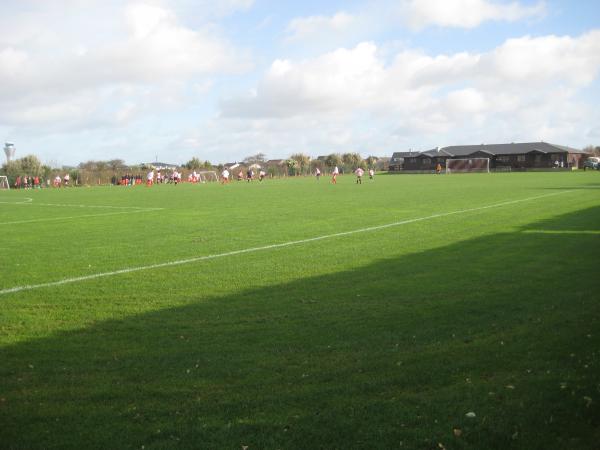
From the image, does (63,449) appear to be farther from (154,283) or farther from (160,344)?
(154,283)

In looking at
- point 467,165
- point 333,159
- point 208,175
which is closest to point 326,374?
point 208,175

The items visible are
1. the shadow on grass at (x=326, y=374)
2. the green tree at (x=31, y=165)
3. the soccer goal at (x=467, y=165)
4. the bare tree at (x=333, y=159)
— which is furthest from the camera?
the bare tree at (x=333, y=159)

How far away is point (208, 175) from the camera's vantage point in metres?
92.3

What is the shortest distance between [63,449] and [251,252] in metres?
8.33

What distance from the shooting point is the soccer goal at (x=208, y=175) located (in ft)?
291

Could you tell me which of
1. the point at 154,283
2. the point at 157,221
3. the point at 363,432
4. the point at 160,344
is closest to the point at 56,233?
the point at 157,221

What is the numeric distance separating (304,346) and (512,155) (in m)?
114

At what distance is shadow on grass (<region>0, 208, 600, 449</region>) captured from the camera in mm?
3988

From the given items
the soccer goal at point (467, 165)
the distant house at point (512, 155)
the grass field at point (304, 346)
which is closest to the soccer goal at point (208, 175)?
the soccer goal at point (467, 165)

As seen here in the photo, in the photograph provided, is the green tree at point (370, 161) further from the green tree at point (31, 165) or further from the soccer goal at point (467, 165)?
the green tree at point (31, 165)

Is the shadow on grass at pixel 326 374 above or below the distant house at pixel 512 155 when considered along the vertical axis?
below

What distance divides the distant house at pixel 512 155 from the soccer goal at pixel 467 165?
15.3 feet

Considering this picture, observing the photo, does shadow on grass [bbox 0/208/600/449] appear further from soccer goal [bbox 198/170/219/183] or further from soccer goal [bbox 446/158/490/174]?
soccer goal [bbox 446/158/490/174]

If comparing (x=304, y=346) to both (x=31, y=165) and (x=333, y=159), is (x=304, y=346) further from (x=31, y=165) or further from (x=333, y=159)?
(x=333, y=159)
